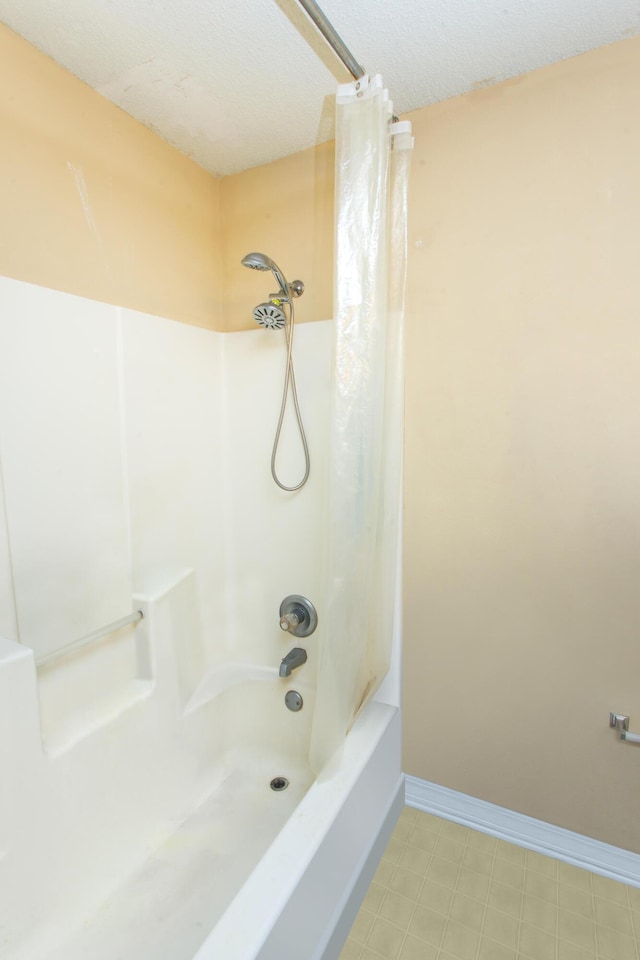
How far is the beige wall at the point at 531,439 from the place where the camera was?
1221 millimetres

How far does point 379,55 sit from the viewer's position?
122 cm

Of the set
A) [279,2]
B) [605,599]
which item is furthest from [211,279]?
[605,599]

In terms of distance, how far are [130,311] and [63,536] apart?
0.71 metres

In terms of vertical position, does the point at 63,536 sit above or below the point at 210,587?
above


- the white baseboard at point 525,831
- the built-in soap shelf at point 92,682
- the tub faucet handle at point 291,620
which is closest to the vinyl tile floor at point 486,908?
the white baseboard at point 525,831

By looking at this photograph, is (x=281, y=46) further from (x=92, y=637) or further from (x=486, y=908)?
(x=486, y=908)

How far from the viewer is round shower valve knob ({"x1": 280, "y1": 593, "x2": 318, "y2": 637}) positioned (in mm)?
1658

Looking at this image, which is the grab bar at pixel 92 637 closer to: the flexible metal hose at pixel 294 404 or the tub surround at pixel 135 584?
the tub surround at pixel 135 584

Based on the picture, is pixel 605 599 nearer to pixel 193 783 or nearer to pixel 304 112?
pixel 193 783

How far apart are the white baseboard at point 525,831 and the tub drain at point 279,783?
431 millimetres

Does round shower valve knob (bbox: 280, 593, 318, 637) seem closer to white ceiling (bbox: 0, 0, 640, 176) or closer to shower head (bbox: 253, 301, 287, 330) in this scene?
shower head (bbox: 253, 301, 287, 330)

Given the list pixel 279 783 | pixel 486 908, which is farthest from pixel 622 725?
pixel 279 783

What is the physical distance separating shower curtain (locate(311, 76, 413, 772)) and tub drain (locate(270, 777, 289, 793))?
34cm

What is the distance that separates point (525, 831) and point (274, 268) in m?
1.97
